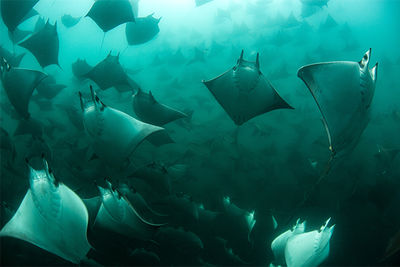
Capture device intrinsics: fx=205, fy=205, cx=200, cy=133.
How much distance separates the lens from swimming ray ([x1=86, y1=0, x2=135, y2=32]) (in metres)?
5.11

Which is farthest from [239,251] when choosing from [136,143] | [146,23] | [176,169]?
[146,23]

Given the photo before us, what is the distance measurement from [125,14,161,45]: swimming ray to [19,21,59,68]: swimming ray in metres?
2.60

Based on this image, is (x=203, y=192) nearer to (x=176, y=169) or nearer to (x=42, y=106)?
(x=176, y=169)

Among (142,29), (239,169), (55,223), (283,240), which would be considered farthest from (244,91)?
(239,169)

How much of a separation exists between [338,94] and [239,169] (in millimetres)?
7040

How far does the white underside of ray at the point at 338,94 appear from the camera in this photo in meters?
2.44

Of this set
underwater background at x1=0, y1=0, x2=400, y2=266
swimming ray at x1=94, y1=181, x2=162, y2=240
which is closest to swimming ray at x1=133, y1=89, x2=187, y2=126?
underwater background at x1=0, y1=0, x2=400, y2=266

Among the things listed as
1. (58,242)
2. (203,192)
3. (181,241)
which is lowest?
(203,192)

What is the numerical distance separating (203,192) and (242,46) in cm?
1596

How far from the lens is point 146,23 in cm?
725

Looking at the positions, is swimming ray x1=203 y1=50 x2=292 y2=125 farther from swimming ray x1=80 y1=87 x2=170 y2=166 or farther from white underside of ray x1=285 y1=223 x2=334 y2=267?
white underside of ray x1=285 y1=223 x2=334 y2=267

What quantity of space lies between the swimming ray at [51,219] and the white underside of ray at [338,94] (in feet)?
10.2

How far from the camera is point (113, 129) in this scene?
2.94 meters

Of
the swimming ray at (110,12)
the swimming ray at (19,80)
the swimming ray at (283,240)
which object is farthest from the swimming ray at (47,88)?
the swimming ray at (283,240)
